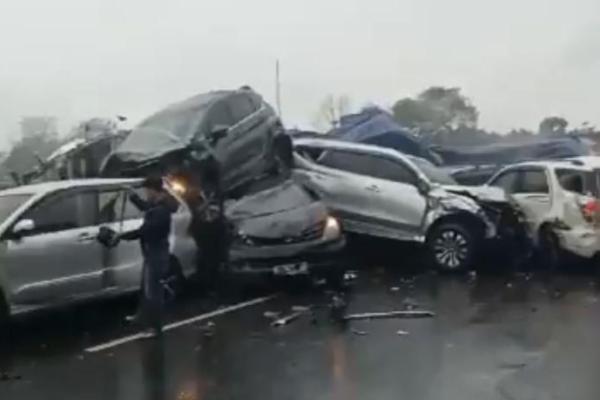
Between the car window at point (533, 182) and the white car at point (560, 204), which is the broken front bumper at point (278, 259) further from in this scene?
the car window at point (533, 182)

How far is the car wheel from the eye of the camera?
15.8 metres

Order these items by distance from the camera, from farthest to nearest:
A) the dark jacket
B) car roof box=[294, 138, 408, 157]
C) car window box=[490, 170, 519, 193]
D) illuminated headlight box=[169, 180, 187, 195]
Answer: car window box=[490, 170, 519, 193], car roof box=[294, 138, 408, 157], illuminated headlight box=[169, 180, 187, 195], the dark jacket

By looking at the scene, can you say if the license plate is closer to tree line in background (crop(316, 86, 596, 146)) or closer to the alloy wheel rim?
the alloy wheel rim

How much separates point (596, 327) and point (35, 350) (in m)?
5.81

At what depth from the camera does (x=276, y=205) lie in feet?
44.0

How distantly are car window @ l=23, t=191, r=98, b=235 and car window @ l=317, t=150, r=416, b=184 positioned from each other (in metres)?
5.51

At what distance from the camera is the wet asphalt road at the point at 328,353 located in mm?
8039

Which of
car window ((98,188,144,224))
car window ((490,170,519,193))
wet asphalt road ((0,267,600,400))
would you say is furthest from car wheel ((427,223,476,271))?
car window ((98,188,144,224))

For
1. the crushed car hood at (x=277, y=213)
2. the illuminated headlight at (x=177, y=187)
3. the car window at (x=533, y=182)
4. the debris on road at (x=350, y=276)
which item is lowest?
the debris on road at (x=350, y=276)

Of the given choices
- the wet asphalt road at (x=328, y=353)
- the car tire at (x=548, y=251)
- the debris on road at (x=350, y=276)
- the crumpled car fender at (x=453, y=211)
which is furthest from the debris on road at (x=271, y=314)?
the car tire at (x=548, y=251)

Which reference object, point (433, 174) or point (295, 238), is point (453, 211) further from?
point (295, 238)

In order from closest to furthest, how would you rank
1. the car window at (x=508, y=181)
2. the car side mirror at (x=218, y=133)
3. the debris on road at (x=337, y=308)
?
the debris on road at (x=337, y=308)
the car side mirror at (x=218, y=133)
the car window at (x=508, y=181)

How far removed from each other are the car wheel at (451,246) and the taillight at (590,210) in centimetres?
171

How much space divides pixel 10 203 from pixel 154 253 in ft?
5.94
